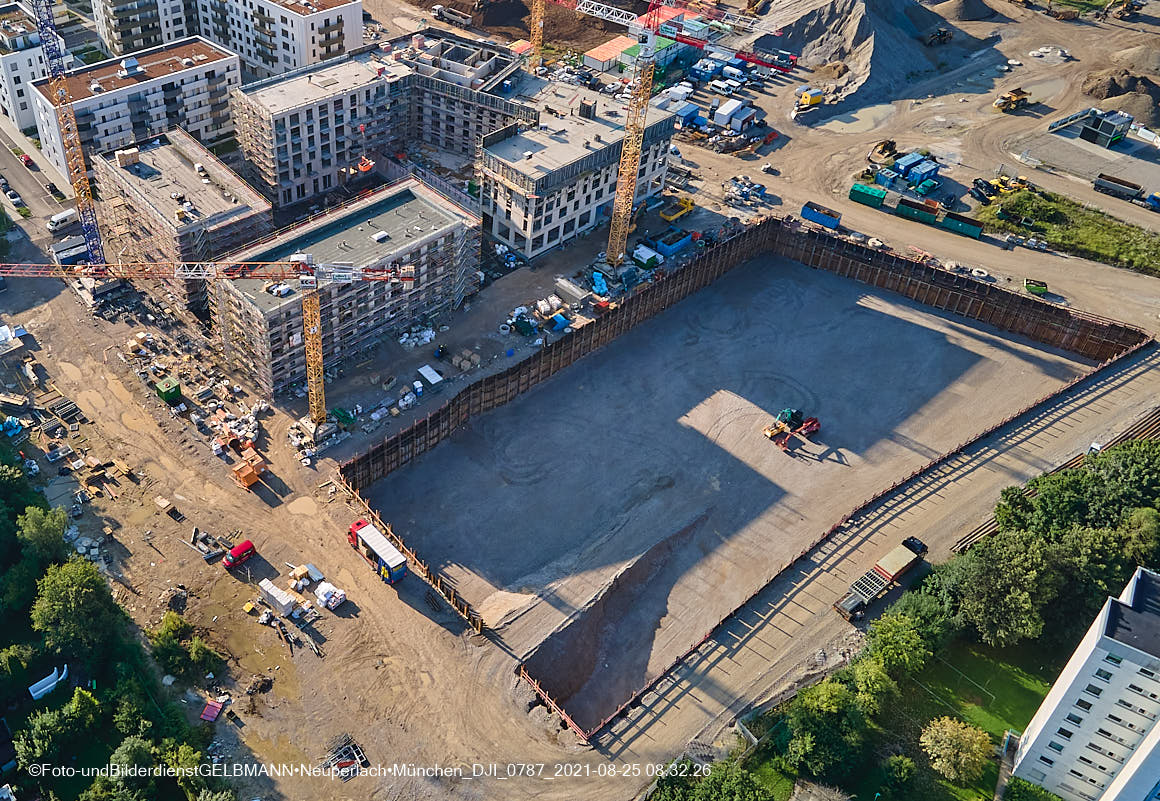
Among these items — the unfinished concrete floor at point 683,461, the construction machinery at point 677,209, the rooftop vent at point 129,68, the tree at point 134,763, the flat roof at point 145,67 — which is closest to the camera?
the tree at point 134,763

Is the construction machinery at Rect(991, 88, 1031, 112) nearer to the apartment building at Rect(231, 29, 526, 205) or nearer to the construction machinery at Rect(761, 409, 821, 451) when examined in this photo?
the apartment building at Rect(231, 29, 526, 205)

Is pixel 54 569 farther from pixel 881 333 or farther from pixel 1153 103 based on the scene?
pixel 1153 103

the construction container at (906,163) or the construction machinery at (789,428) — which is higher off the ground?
the construction container at (906,163)

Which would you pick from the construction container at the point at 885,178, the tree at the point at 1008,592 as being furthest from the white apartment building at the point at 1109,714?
the construction container at the point at 885,178

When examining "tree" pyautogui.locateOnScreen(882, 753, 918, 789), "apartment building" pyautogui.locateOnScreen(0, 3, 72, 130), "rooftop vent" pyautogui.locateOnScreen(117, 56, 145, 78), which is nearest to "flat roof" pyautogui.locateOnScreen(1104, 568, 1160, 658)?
"tree" pyautogui.locateOnScreen(882, 753, 918, 789)

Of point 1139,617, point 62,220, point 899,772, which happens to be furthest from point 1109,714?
point 62,220

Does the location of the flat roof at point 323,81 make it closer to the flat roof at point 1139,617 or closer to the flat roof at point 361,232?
the flat roof at point 361,232
